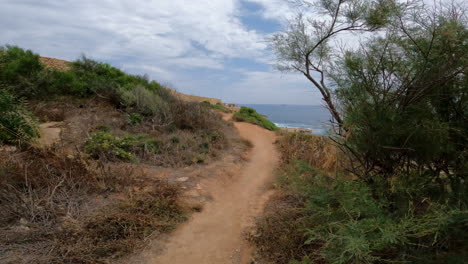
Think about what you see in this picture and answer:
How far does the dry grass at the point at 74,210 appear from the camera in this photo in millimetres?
2838

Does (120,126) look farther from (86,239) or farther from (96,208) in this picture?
(86,239)

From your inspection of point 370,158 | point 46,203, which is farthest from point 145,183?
point 370,158

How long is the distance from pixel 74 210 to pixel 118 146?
269 cm

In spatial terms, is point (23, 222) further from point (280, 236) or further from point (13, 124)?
point (13, 124)

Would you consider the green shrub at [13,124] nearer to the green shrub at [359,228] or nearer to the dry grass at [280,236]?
the dry grass at [280,236]

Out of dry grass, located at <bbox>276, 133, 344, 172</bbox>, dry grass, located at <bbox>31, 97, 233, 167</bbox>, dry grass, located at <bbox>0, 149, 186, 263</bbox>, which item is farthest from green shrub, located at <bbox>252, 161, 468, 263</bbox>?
dry grass, located at <bbox>31, 97, 233, 167</bbox>

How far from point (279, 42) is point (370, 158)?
3.32m

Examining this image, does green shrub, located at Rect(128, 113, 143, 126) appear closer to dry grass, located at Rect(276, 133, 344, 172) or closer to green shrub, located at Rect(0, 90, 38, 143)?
green shrub, located at Rect(0, 90, 38, 143)

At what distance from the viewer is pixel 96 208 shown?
11.7ft

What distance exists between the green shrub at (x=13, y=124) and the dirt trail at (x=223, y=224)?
12.2ft

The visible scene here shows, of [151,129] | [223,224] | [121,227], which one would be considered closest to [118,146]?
[151,129]

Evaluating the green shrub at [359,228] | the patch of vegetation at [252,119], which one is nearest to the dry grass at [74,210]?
the green shrub at [359,228]

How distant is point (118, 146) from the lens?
5.99 metres

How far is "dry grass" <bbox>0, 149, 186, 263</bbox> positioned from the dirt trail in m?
0.30
